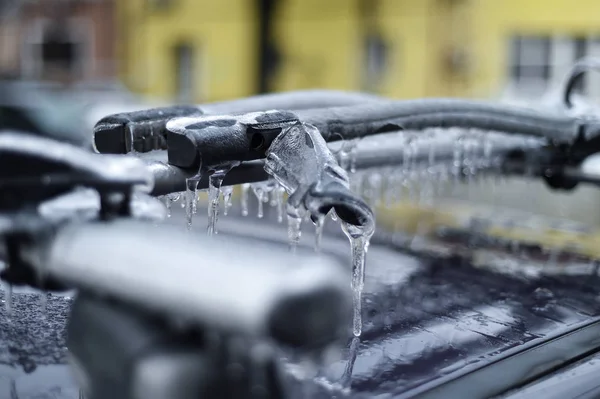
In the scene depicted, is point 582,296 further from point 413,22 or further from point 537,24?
point 413,22

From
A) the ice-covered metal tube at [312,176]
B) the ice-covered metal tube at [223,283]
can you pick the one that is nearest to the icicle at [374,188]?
the ice-covered metal tube at [312,176]

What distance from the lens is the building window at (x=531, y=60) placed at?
14211mm

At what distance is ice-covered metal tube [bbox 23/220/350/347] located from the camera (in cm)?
82

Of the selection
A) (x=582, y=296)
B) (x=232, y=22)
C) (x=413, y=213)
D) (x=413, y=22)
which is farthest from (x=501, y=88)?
(x=582, y=296)

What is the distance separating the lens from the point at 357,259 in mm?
1473

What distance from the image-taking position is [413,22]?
15531mm

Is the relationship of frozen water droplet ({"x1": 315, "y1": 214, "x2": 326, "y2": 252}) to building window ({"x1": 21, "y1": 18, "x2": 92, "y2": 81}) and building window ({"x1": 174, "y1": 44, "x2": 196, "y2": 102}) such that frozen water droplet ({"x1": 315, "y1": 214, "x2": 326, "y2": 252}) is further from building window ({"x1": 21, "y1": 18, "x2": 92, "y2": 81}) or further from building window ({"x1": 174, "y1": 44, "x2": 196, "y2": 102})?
building window ({"x1": 21, "y1": 18, "x2": 92, "y2": 81})

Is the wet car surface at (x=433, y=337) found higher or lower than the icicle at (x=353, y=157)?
lower

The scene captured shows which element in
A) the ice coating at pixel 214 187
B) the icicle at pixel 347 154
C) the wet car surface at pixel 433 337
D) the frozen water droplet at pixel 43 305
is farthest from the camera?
the icicle at pixel 347 154

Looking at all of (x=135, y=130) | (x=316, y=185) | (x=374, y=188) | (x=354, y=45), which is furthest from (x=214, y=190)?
(x=354, y=45)

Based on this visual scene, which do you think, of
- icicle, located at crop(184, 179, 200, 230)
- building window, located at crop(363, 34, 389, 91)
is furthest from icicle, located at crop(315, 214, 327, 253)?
building window, located at crop(363, 34, 389, 91)

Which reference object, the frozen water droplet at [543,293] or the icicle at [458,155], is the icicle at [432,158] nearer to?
the icicle at [458,155]

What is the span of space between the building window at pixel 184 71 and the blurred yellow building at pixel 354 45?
24mm

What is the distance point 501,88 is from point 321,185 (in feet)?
45.8
